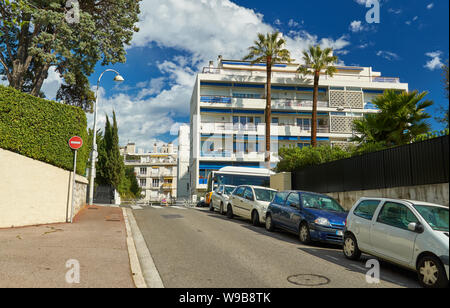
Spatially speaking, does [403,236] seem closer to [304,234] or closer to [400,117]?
[304,234]

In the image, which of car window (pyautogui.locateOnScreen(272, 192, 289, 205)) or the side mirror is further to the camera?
car window (pyautogui.locateOnScreen(272, 192, 289, 205))

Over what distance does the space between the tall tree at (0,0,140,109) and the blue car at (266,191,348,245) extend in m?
13.1

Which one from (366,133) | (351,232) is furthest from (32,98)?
(366,133)

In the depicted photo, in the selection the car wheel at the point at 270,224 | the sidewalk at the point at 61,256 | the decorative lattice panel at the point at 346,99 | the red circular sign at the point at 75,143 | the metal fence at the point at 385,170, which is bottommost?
the sidewalk at the point at 61,256

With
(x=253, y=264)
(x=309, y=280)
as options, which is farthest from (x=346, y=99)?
(x=309, y=280)

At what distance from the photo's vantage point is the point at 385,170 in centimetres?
1185

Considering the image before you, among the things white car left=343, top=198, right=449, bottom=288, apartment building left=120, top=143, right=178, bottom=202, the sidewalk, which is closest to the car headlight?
white car left=343, top=198, right=449, bottom=288

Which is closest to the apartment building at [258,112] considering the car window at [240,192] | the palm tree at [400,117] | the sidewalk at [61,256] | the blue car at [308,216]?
the car window at [240,192]

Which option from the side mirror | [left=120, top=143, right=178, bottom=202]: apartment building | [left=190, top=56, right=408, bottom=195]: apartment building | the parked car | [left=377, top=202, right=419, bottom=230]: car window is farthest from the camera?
[left=120, top=143, right=178, bottom=202]: apartment building

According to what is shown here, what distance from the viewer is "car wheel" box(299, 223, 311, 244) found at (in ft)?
32.4

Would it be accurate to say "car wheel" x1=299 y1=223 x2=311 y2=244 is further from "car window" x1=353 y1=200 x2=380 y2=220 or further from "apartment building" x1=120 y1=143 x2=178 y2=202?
"apartment building" x1=120 y1=143 x2=178 y2=202

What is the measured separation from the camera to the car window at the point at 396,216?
6309 millimetres

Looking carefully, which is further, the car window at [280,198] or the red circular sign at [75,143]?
the red circular sign at [75,143]

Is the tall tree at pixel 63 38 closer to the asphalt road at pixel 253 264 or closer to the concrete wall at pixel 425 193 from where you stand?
the asphalt road at pixel 253 264
